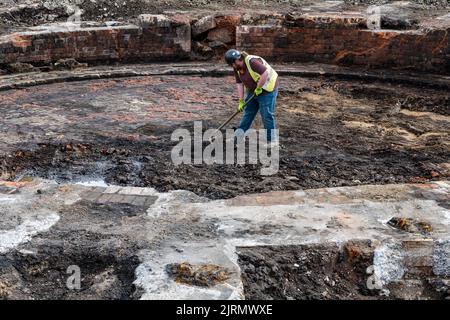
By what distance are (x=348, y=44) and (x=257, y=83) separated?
440 cm

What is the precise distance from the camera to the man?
23.5 ft

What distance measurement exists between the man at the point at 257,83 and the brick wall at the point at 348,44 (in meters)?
3.98

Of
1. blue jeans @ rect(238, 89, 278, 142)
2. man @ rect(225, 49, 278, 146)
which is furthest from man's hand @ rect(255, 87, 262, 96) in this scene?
blue jeans @ rect(238, 89, 278, 142)

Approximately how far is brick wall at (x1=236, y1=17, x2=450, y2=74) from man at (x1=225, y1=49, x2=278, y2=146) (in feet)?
13.0

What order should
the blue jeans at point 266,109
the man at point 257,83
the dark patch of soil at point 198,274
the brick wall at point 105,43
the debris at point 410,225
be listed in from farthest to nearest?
the brick wall at point 105,43 < the blue jeans at point 266,109 < the man at point 257,83 < the debris at point 410,225 < the dark patch of soil at point 198,274

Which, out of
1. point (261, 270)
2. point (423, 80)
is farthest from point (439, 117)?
point (261, 270)

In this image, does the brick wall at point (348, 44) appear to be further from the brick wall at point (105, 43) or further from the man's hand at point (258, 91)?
the man's hand at point (258, 91)

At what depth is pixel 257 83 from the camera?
286 inches

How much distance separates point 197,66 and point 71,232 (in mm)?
6779

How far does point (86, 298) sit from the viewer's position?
13.1 ft

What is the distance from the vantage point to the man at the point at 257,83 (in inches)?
282

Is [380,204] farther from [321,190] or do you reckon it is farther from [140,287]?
[140,287]

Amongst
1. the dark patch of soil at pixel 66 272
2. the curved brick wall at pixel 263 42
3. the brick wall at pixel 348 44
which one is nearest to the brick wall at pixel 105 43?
the curved brick wall at pixel 263 42

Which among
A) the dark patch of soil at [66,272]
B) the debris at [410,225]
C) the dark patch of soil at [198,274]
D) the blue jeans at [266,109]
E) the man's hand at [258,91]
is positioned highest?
the man's hand at [258,91]
